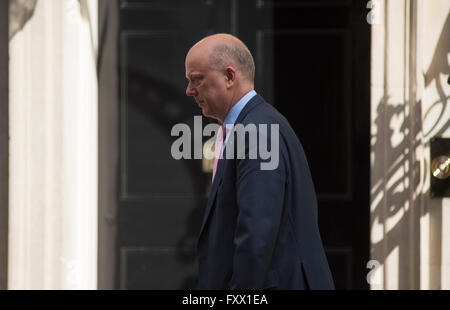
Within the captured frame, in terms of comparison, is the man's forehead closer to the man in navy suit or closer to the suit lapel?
the man in navy suit

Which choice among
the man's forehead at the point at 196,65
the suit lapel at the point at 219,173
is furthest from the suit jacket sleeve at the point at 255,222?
the man's forehead at the point at 196,65

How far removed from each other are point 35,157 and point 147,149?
90cm

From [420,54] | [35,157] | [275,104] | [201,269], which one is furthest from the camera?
[275,104]

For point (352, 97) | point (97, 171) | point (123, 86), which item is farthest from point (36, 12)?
point (352, 97)

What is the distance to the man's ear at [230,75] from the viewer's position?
2.90 m

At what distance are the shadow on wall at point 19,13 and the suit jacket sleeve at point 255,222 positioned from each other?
3177 mm

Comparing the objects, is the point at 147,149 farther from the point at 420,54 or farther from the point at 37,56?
the point at 420,54

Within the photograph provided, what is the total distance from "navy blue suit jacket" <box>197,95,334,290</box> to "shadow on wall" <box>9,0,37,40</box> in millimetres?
2924

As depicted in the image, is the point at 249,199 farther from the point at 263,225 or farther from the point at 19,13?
the point at 19,13

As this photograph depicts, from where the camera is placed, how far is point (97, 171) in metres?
5.57

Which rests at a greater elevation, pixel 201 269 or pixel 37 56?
pixel 37 56

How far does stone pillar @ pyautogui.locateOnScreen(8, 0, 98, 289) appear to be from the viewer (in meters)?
5.26

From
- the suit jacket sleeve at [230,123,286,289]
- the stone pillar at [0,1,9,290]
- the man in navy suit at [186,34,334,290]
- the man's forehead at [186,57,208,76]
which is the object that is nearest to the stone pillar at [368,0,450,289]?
the man in navy suit at [186,34,334,290]

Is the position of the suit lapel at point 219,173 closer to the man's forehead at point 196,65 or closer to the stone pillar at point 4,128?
the man's forehead at point 196,65
